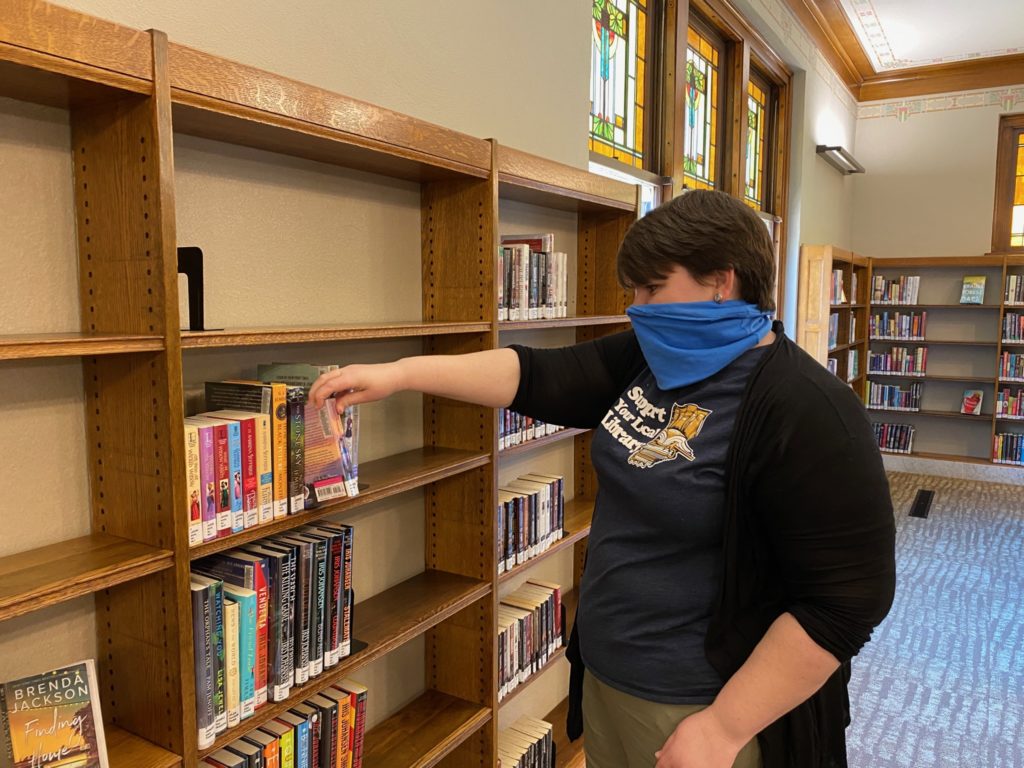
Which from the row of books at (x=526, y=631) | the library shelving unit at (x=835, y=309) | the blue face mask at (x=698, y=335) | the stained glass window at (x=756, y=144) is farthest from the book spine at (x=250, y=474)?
the library shelving unit at (x=835, y=309)

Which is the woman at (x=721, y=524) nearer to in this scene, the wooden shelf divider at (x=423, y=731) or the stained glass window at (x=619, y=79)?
the wooden shelf divider at (x=423, y=731)

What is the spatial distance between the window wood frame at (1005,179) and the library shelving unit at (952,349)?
0.93 ft

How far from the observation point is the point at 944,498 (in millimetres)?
5977

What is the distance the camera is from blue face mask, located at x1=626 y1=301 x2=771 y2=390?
1150mm

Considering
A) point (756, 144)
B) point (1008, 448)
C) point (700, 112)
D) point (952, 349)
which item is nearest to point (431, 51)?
point (700, 112)

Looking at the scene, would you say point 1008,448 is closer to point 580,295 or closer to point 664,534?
point 580,295

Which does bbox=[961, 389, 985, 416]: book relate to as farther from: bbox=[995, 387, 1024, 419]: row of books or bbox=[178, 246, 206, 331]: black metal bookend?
bbox=[178, 246, 206, 331]: black metal bookend

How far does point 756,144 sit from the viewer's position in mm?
5203

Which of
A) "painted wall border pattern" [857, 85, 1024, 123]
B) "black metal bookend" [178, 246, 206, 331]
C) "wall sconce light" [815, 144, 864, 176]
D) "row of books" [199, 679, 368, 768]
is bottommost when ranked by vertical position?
"row of books" [199, 679, 368, 768]

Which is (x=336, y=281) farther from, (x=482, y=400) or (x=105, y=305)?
(x=105, y=305)

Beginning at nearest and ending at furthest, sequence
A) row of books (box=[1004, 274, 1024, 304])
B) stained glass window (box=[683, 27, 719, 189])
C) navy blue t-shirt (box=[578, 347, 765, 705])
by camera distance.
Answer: navy blue t-shirt (box=[578, 347, 765, 705])
stained glass window (box=[683, 27, 719, 189])
row of books (box=[1004, 274, 1024, 304])

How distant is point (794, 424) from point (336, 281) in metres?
1.10

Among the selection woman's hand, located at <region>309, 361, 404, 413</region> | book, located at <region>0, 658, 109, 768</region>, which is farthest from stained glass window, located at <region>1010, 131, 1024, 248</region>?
book, located at <region>0, 658, 109, 768</region>

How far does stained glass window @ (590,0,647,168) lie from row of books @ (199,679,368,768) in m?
2.48
